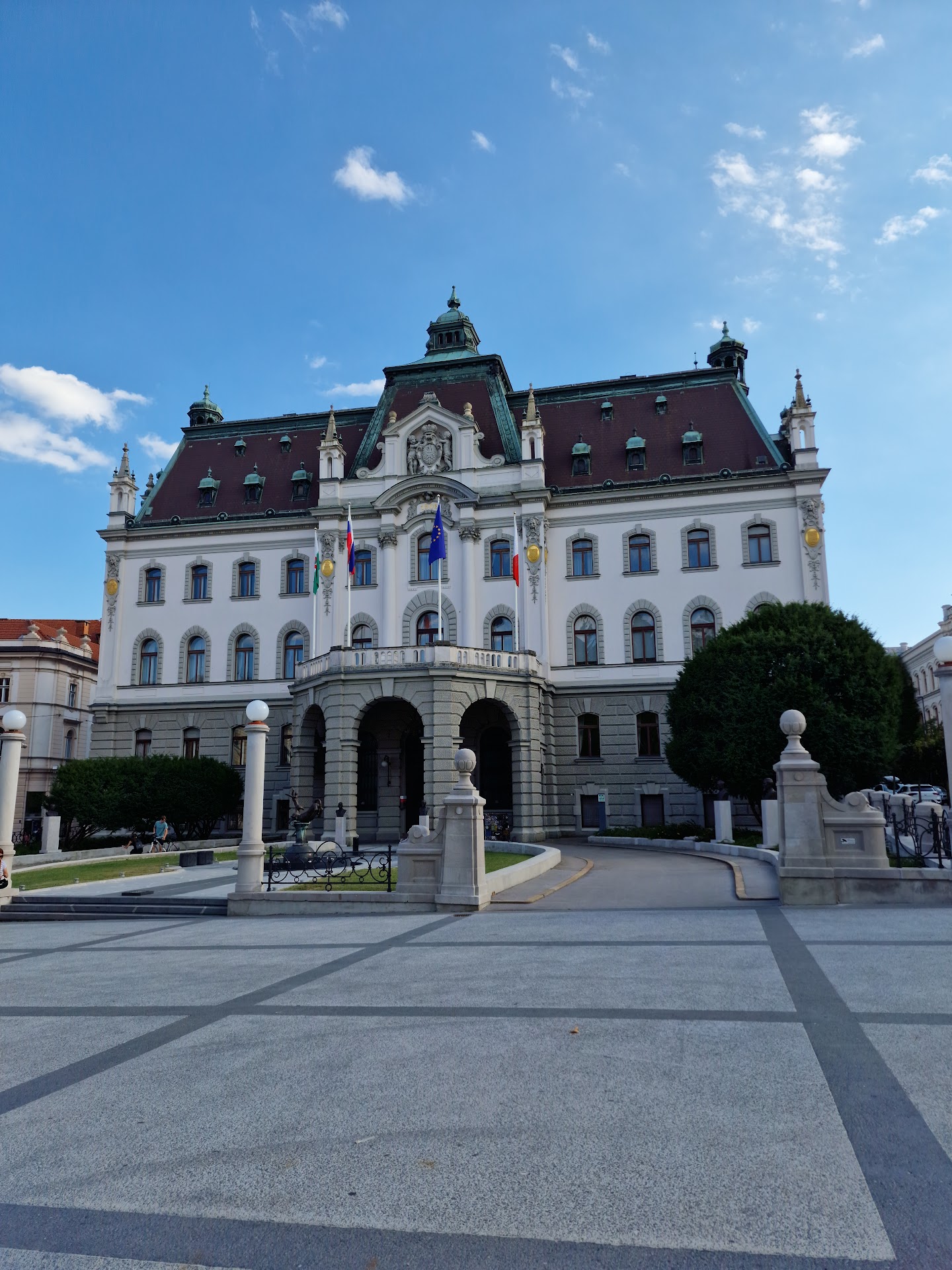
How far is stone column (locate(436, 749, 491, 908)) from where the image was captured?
58.1 feet

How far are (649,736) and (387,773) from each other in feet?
40.7

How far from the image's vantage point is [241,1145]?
17.9ft

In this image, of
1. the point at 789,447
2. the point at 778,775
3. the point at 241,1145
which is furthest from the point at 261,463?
the point at 241,1145

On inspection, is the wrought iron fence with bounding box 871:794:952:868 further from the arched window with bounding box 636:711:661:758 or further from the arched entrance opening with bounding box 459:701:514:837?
the arched entrance opening with bounding box 459:701:514:837

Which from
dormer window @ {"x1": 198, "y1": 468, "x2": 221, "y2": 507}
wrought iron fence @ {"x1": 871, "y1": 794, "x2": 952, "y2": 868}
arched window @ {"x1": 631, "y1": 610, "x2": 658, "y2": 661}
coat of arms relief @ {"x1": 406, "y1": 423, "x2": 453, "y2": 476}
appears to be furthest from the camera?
dormer window @ {"x1": 198, "y1": 468, "x2": 221, "y2": 507}

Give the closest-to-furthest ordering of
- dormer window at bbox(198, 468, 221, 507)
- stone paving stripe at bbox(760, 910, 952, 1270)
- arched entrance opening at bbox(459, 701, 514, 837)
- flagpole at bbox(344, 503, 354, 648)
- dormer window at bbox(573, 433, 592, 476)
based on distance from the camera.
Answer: stone paving stripe at bbox(760, 910, 952, 1270)
flagpole at bbox(344, 503, 354, 648)
arched entrance opening at bbox(459, 701, 514, 837)
dormer window at bbox(573, 433, 592, 476)
dormer window at bbox(198, 468, 221, 507)

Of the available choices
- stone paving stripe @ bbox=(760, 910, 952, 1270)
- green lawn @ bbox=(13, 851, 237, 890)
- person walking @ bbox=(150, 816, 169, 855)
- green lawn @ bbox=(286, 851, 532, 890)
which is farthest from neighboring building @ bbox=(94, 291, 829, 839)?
stone paving stripe @ bbox=(760, 910, 952, 1270)

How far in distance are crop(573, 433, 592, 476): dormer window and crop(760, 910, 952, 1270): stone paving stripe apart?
40.0 meters

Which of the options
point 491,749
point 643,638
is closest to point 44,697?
point 491,749

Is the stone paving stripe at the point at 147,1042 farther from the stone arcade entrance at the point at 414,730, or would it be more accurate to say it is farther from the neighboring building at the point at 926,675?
the neighboring building at the point at 926,675

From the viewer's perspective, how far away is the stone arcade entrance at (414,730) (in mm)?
38094

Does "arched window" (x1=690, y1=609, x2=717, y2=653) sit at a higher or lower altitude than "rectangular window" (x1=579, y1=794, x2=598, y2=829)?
higher

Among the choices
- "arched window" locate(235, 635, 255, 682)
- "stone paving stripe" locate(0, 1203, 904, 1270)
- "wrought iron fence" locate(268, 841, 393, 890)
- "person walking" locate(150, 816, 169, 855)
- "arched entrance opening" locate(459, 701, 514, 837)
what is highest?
"arched window" locate(235, 635, 255, 682)

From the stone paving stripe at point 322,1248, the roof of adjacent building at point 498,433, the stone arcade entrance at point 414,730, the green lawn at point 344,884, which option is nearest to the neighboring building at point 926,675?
the roof of adjacent building at point 498,433
